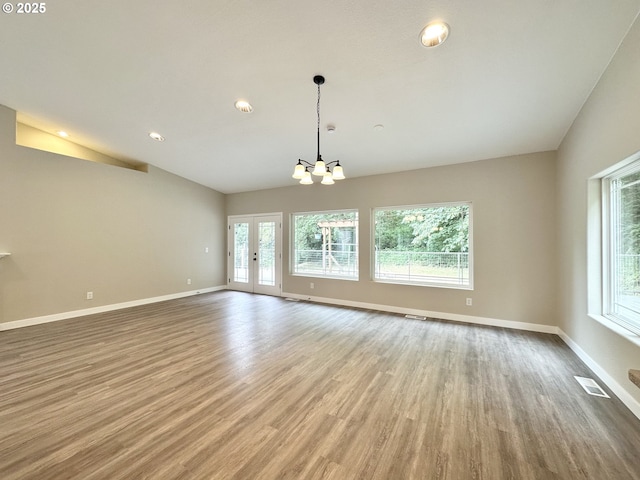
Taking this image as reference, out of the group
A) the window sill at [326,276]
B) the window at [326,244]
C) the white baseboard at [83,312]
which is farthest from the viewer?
the window at [326,244]

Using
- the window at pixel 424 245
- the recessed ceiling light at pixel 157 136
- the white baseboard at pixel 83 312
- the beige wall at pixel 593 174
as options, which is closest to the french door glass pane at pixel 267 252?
the white baseboard at pixel 83 312

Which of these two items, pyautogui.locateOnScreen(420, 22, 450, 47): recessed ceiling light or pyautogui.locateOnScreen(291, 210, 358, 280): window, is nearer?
pyautogui.locateOnScreen(420, 22, 450, 47): recessed ceiling light

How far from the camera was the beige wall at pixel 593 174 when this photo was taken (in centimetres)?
214

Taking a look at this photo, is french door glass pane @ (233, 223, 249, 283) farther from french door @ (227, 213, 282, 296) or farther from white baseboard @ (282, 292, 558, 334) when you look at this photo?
white baseboard @ (282, 292, 558, 334)

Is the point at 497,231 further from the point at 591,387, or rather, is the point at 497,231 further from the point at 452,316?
the point at 591,387

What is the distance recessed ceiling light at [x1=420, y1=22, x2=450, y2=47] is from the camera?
2166 mm

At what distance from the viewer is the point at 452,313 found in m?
4.60

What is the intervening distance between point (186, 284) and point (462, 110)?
6.82 meters

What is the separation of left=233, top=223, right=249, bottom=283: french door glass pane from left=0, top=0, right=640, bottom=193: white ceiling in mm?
3219

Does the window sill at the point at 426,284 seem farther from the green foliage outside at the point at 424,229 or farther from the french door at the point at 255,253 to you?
the french door at the point at 255,253

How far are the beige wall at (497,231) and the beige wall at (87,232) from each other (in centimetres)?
449

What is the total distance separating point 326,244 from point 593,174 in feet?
14.6

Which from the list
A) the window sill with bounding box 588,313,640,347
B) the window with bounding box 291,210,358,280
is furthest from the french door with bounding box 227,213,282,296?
the window sill with bounding box 588,313,640,347

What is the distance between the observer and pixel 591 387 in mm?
2484
